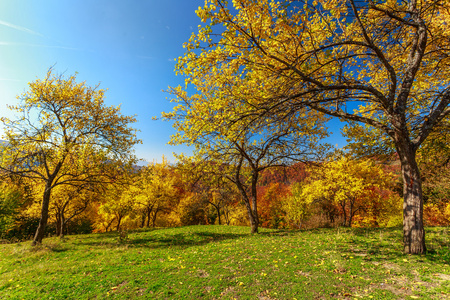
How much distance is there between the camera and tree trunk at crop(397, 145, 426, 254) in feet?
18.8

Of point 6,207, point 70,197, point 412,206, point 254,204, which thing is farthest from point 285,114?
point 6,207

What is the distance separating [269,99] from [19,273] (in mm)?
11449

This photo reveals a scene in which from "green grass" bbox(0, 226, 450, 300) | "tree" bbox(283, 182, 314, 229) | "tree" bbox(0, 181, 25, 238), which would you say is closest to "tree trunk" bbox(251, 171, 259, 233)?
"green grass" bbox(0, 226, 450, 300)

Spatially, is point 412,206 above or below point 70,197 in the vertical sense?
above

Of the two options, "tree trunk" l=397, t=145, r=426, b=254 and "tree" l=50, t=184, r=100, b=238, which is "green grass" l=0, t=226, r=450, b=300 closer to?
"tree trunk" l=397, t=145, r=426, b=254

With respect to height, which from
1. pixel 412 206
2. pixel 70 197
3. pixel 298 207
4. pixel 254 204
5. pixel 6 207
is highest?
pixel 412 206

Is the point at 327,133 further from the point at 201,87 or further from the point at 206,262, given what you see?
the point at 206,262

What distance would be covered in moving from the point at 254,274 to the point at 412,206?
530 cm

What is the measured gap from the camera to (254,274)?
5.59 meters

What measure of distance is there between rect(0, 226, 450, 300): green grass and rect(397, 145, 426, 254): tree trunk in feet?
1.30

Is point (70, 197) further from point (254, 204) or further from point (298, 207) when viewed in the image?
point (298, 207)

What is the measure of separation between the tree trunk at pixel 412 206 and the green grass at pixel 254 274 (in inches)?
15.6

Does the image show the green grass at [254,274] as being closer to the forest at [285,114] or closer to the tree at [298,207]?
the forest at [285,114]

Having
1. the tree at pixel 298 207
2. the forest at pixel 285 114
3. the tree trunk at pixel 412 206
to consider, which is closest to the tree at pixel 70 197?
the forest at pixel 285 114
